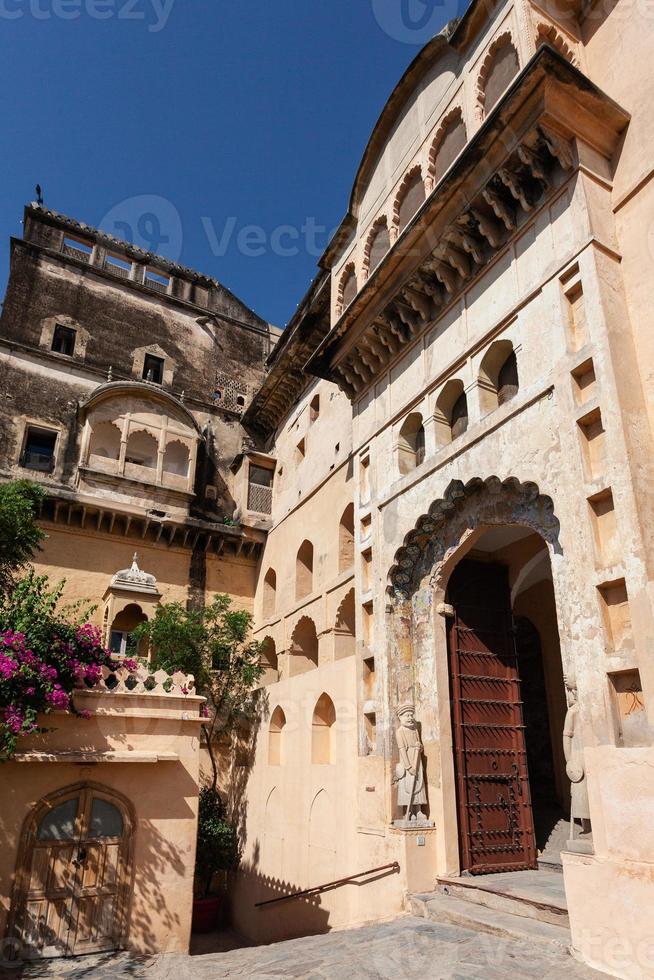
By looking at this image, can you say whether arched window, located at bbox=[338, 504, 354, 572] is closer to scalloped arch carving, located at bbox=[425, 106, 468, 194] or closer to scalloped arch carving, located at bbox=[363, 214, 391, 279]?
scalloped arch carving, located at bbox=[363, 214, 391, 279]

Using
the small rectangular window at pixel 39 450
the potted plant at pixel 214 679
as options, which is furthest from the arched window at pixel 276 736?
the small rectangular window at pixel 39 450

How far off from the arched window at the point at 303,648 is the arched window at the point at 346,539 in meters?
2.13

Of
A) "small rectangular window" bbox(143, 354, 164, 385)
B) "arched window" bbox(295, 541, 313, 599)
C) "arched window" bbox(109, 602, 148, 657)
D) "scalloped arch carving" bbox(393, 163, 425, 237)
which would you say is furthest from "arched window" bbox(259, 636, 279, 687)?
"scalloped arch carving" bbox(393, 163, 425, 237)

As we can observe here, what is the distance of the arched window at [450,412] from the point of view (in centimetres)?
962

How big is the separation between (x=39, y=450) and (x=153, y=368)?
4415 millimetres

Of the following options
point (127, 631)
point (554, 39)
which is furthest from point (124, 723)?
point (554, 39)

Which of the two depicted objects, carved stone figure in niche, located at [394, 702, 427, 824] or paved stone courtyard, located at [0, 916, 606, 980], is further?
carved stone figure in niche, located at [394, 702, 427, 824]

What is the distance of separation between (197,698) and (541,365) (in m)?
6.49

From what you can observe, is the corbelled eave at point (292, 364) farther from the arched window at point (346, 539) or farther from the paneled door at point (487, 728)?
the paneled door at point (487, 728)

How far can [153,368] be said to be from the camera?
2075cm

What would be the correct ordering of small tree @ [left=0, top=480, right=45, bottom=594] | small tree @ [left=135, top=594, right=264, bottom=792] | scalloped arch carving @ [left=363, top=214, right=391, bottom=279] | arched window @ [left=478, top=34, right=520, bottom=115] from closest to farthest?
arched window @ [left=478, top=34, right=520, bottom=115], small tree @ [left=0, top=480, right=45, bottom=594], scalloped arch carving @ [left=363, top=214, right=391, bottom=279], small tree @ [left=135, top=594, right=264, bottom=792]

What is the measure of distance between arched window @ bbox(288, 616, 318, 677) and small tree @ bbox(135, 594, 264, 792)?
2.95ft

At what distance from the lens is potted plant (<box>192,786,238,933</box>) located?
44.8 ft

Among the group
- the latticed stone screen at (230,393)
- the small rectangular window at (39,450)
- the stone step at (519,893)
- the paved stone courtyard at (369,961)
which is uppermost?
the latticed stone screen at (230,393)
